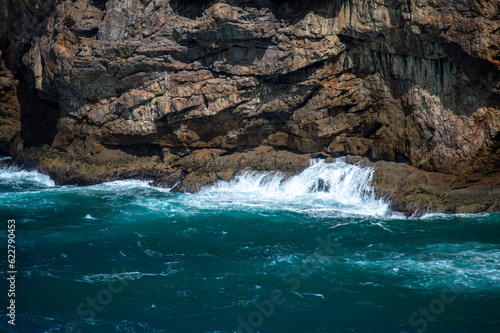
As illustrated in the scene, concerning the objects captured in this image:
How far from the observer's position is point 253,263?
17.4 metres

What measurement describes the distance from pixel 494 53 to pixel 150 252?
17.5 m

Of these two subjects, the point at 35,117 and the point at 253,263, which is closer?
the point at 253,263

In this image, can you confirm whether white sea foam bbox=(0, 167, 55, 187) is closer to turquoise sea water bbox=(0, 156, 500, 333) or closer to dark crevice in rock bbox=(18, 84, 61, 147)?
dark crevice in rock bbox=(18, 84, 61, 147)

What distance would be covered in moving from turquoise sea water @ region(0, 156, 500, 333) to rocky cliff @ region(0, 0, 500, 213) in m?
2.54

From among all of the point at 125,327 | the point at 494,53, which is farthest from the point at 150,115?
the point at 494,53

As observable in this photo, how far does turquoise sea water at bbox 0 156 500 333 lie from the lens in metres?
14.0

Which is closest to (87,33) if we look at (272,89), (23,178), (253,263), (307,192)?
(23,178)

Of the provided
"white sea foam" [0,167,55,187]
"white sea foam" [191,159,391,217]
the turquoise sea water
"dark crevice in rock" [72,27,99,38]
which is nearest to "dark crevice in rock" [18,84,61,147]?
"white sea foam" [0,167,55,187]

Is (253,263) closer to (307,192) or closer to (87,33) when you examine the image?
(307,192)

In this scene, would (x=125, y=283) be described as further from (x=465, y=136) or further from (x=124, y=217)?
(x=465, y=136)

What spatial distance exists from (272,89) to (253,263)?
12.5 m

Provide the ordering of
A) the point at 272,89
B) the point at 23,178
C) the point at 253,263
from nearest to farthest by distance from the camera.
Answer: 1. the point at 253,263
2. the point at 272,89
3. the point at 23,178

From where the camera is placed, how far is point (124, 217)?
74.4ft

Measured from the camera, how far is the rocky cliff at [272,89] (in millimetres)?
22250
